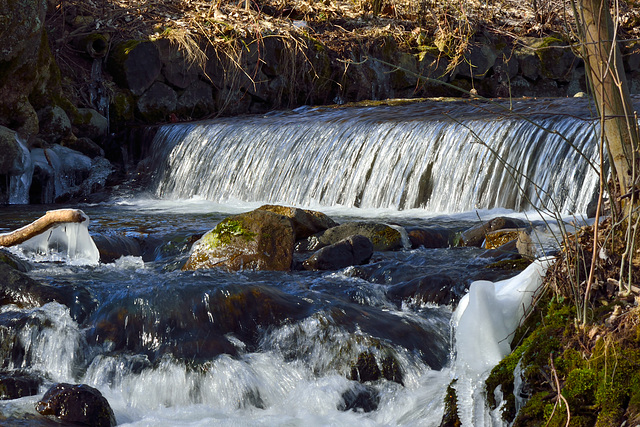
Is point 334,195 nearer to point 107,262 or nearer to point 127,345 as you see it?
point 107,262

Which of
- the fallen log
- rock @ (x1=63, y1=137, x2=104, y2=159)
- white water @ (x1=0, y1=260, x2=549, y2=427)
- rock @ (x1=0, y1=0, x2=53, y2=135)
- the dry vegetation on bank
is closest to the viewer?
white water @ (x1=0, y1=260, x2=549, y2=427)

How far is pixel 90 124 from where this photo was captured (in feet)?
38.3

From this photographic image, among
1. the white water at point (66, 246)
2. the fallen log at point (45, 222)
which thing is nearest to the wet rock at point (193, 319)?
the fallen log at point (45, 222)

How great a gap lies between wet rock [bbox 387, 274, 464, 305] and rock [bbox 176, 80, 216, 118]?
8866mm

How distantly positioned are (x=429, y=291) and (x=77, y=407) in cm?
257

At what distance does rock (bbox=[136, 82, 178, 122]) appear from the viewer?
12617mm

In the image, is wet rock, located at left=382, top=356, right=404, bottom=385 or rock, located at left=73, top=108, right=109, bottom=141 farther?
rock, located at left=73, top=108, right=109, bottom=141

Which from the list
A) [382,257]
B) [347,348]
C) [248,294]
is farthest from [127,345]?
[382,257]

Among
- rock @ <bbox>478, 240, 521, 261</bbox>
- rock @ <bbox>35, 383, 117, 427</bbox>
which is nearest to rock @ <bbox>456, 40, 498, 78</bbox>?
rock @ <bbox>478, 240, 521, 261</bbox>

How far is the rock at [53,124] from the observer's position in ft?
35.3

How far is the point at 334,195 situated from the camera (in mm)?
9508

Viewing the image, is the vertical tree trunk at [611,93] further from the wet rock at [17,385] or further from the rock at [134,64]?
the rock at [134,64]

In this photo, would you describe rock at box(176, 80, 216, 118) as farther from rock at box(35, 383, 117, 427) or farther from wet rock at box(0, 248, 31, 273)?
rock at box(35, 383, 117, 427)

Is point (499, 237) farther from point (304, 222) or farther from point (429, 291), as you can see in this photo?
point (304, 222)
